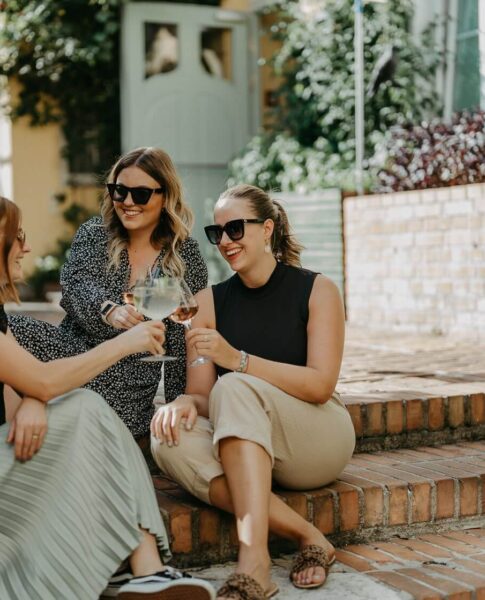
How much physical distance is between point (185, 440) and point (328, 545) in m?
0.53

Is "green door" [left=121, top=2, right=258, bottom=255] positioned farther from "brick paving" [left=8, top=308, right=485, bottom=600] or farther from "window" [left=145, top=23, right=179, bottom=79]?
"brick paving" [left=8, top=308, right=485, bottom=600]

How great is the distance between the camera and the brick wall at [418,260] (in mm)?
6480

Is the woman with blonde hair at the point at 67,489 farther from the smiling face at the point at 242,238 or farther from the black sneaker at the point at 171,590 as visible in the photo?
the smiling face at the point at 242,238

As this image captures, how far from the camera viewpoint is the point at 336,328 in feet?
10.1

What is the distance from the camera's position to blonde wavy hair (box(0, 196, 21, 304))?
264 centimetres

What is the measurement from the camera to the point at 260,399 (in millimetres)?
2871

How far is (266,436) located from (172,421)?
31 cm

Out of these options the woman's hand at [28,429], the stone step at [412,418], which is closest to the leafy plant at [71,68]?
the stone step at [412,418]

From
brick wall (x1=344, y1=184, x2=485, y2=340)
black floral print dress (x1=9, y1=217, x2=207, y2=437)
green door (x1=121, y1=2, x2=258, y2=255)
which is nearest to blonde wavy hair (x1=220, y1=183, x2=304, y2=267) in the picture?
black floral print dress (x1=9, y1=217, x2=207, y2=437)

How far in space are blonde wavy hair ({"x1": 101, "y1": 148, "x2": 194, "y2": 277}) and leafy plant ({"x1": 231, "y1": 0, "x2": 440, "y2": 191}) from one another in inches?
185

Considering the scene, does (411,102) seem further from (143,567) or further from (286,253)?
(143,567)

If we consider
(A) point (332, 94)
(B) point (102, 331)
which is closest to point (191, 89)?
(A) point (332, 94)

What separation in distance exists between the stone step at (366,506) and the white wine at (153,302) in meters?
0.62

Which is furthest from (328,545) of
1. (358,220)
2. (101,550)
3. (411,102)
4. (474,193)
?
(411,102)
